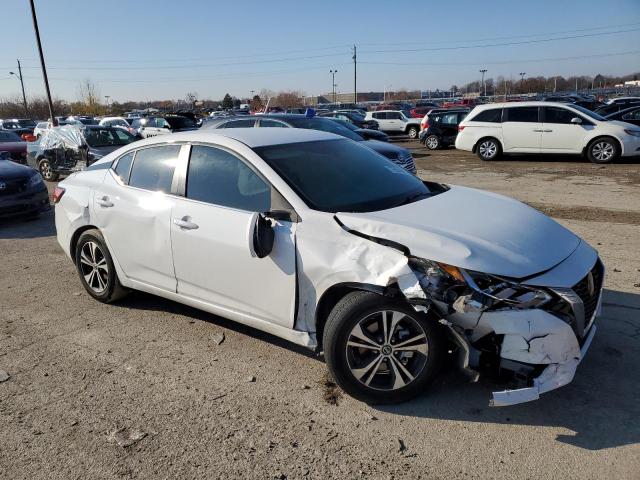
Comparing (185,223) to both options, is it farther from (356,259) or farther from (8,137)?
(8,137)

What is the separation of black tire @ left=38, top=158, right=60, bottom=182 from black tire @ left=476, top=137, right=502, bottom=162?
488 inches

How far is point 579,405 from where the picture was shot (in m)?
3.19

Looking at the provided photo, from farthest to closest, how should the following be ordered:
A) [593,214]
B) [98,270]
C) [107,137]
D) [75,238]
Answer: [107,137] < [593,214] < [75,238] < [98,270]

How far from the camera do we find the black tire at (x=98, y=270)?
4875 mm

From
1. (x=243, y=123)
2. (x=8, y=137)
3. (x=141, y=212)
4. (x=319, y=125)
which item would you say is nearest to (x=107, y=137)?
(x=243, y=123)

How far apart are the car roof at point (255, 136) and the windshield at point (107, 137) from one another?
9.28 metres

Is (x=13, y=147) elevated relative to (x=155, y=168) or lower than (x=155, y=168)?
lower

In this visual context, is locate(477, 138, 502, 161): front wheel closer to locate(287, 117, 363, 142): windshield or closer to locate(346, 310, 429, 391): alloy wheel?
locate(287, 117, 363, 142): windshield

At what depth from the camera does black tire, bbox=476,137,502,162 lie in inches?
639

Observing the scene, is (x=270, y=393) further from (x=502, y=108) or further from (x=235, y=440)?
(x=502, y=108)

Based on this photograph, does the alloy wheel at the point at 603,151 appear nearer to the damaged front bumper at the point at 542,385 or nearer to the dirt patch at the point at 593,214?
the dirt patch at the point at 593,214

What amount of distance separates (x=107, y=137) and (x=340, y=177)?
11020mm

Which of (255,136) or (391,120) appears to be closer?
(255,136)

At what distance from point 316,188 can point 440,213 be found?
88cm
